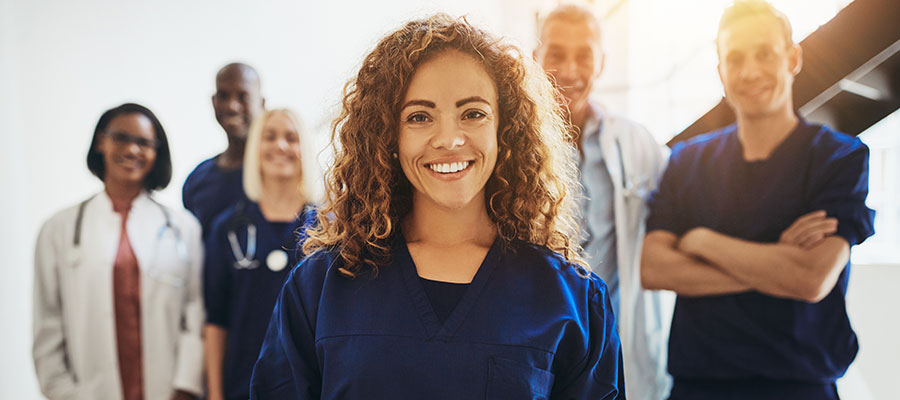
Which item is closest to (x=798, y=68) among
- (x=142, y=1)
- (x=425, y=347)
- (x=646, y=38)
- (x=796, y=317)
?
(x=646, y=38)

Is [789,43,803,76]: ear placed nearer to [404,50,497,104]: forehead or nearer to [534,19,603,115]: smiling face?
[534,19,603,115]: smiling face

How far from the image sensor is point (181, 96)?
2.63 meters

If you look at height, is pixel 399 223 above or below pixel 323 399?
above

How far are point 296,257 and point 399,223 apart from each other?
1094 millimetres

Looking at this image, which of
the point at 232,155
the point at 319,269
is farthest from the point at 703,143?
the point at 232,155

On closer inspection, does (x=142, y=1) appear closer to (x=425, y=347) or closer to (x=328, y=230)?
(x=328, y=230)

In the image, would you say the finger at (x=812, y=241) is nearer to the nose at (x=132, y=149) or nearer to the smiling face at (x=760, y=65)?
the smiling face at (x=760, y=65)

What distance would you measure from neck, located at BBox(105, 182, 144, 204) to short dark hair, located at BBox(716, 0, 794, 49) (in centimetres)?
217

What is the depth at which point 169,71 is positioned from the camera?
8.70 feet

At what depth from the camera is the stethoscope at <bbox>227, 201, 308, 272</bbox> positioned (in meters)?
2.34

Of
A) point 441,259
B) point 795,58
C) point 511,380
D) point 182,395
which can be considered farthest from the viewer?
point 182,395

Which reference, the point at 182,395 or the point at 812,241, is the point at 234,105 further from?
the point at 812,241

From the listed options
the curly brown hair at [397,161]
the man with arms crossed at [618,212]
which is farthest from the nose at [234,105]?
the curly brown hair at [397,161]

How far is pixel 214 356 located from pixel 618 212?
61.7 inches
